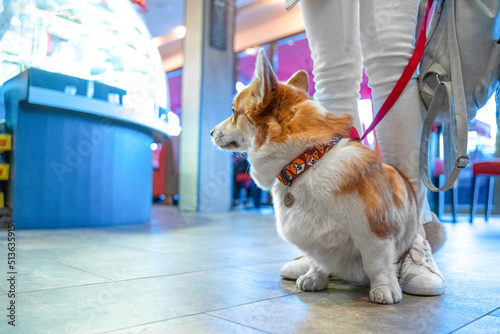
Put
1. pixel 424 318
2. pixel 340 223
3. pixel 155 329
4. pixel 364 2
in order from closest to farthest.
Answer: pixel 155 329
pixel 424 318
pixel 340 223
pixel 364 2

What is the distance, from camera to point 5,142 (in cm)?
265

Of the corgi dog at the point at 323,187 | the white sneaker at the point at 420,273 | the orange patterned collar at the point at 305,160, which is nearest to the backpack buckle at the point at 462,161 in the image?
the corgi dog at the point at 323,187

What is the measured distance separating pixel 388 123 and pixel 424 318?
0.73 meters

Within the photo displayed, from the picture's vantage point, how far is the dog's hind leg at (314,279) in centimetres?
120

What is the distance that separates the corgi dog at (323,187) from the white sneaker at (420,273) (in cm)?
6

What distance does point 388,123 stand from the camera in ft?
4.74

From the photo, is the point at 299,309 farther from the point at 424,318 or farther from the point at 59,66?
the point at 59,66

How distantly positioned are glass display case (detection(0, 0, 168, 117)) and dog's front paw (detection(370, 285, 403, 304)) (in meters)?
2.51

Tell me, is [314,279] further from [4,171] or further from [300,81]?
[4,171]

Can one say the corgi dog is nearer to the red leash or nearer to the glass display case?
the red leash

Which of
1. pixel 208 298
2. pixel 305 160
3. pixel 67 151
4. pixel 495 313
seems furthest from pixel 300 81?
pixel 67 151

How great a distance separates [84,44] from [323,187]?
2499 mm

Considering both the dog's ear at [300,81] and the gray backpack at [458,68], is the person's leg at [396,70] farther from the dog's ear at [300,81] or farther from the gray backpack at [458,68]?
the dog's ear at [300,81]

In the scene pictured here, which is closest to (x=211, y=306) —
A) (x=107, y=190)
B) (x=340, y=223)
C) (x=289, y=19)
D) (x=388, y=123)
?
(x=340, y=223)
